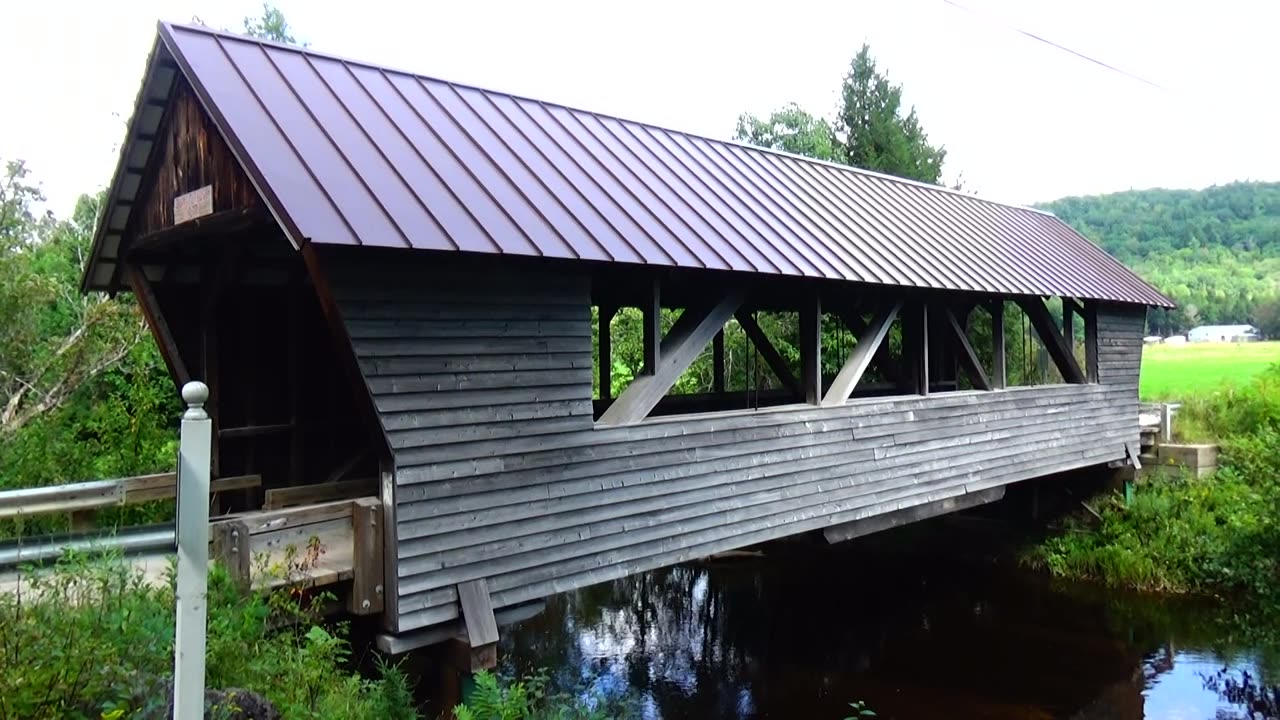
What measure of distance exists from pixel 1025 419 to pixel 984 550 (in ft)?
19.1

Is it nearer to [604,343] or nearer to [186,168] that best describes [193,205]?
[186,168]

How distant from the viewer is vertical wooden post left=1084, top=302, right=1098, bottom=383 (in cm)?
1405

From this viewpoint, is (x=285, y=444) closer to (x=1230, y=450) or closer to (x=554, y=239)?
(x=554, y=239)

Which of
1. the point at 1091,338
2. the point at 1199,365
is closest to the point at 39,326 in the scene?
the point at 1091,338

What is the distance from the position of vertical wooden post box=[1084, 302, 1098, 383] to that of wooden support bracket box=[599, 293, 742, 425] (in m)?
8.56

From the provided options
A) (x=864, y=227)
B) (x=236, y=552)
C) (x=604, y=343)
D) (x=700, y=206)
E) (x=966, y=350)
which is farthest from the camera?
(x=604, y=343)

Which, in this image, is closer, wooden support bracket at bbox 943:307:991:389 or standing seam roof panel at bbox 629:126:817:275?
standing seam roof panel at bbox 629:126:817:275

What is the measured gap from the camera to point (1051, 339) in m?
13.4

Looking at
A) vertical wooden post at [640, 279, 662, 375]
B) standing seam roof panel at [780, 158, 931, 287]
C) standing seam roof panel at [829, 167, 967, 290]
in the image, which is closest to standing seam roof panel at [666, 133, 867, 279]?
standing seam roof panel at [780, 158, 931, 287]

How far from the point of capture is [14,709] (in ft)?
12.4

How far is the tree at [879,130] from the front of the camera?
2592 cm

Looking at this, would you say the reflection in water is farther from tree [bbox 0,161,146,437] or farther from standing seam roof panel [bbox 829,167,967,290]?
tree [bbox 0,161,146,437]

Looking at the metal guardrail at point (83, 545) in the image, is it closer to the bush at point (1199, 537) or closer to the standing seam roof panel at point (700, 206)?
the standing seam roof panel at point (700, 206)

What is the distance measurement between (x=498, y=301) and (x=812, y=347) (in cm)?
374
